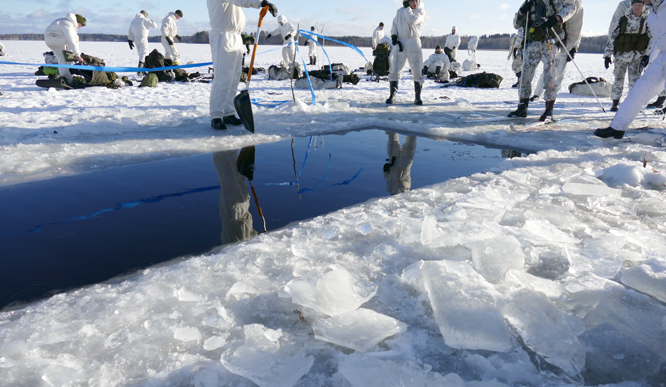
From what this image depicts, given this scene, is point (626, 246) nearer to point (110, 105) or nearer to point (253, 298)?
point (253, 298)

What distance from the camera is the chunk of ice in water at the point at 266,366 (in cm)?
106

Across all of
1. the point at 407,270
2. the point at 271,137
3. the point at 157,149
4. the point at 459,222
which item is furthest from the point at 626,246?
the point at 157,149

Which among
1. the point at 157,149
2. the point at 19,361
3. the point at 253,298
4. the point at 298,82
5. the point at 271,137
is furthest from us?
the point at 298,82

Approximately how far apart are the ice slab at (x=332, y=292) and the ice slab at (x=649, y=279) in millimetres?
1129

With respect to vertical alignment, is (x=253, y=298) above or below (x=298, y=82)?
below

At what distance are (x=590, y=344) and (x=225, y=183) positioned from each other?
2507mm

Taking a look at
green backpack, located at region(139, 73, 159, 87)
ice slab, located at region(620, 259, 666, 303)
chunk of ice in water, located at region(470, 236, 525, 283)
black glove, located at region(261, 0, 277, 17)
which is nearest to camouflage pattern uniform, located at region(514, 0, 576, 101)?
black glove, located at region(261, 0, 277, 17)

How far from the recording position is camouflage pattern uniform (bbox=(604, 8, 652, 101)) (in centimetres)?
596

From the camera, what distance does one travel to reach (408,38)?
22.7ft

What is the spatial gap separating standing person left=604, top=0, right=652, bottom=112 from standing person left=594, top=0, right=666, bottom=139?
2.29 meters

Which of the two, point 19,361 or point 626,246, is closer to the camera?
point 19,361

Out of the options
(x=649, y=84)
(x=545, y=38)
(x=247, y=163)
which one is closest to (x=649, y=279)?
(x=247, y=163)

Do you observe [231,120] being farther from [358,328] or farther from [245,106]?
[358,328]

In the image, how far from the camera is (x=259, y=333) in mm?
1232
